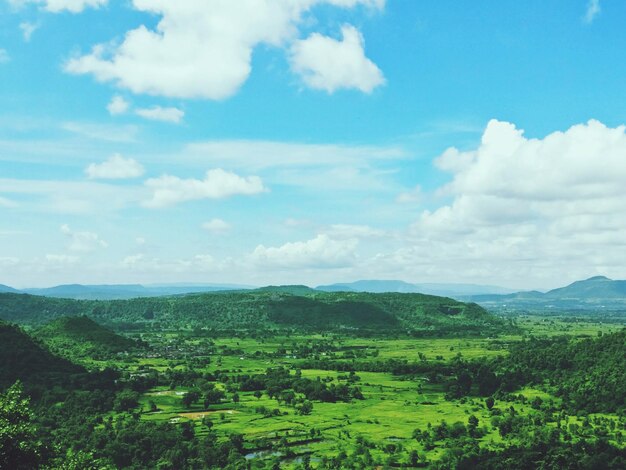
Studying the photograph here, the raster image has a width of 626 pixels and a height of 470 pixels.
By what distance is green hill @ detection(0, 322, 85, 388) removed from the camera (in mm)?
137875

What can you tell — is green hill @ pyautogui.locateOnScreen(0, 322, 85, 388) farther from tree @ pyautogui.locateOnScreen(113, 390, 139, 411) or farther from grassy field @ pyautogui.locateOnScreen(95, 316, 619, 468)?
grassy field @ pyautogui.locateOnScreen(95, 316, 619, 468)

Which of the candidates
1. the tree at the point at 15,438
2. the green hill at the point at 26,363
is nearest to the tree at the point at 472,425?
the tree at the point at 15,438

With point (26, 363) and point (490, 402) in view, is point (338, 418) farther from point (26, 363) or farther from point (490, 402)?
point (26, 363)

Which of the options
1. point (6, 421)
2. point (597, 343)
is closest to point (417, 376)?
point (597, 343)

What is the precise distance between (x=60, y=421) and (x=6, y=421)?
3166 inches

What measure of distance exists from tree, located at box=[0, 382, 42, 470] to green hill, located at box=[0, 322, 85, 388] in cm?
10587

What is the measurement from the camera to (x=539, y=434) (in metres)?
100

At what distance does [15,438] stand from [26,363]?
125 metres

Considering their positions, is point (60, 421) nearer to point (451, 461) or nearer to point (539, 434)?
point (451, 461)

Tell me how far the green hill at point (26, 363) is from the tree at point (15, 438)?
106 metres

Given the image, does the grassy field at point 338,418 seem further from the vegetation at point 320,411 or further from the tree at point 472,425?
the tree at point 472,425

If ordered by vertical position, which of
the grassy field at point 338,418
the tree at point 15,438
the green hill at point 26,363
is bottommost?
the grassy field at point 338,418

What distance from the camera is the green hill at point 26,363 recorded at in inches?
5428

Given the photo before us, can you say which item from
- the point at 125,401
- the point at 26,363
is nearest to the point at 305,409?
the point at 125,401
